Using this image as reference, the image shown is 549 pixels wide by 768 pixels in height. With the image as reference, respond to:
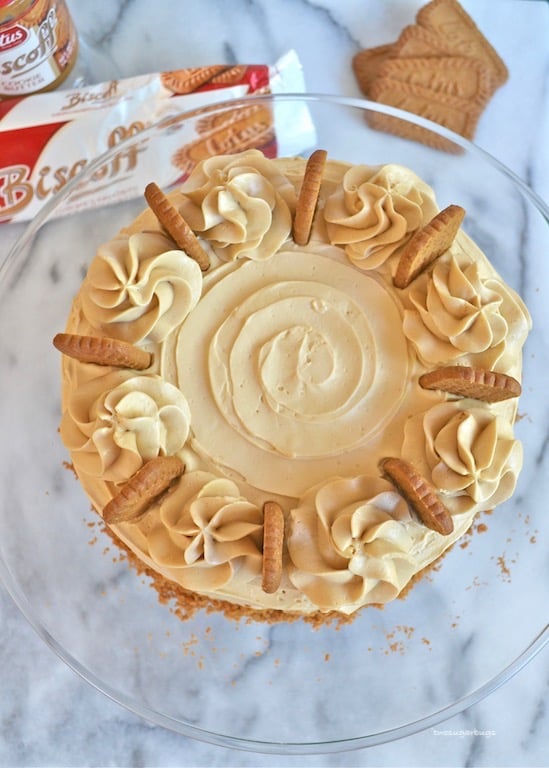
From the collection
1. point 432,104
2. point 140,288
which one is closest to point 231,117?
point 432,104

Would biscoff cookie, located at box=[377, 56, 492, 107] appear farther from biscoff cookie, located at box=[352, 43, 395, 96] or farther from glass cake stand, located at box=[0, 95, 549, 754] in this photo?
glass cake stand, located at box=[0, 95, 549, 754]

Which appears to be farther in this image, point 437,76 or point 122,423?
point 437,76

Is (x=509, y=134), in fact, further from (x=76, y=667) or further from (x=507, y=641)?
(x=76, y=667)

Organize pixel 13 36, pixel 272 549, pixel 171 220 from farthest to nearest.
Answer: pixel 13 36, pixel 171 220, pixel 272 549

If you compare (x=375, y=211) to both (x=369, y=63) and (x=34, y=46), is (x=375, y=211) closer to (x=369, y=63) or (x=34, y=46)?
(x=369, y=63)

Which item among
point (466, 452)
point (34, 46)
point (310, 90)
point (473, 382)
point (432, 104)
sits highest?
point (34, 46)

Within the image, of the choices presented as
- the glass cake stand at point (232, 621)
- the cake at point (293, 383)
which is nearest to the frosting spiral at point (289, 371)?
the cake at point (293, 383)

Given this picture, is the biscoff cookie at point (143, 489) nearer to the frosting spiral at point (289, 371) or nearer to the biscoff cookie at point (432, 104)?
the frosting spiral at point (289, 371)
